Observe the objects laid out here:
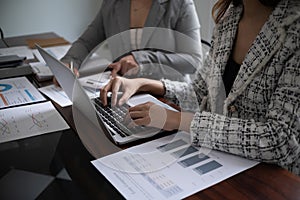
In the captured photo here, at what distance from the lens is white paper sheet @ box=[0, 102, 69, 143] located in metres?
0.99

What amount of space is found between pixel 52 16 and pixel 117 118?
2624 mm

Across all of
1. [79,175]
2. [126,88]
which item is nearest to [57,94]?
[126,88]

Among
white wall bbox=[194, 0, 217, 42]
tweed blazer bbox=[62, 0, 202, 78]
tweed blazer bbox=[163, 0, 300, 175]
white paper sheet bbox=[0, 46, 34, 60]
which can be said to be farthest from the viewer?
white wall bbox=[194, 0, 217, 42]

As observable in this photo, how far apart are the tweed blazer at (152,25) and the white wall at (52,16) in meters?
1.52

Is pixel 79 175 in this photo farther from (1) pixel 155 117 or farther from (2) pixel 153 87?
(2) pixel 153 87

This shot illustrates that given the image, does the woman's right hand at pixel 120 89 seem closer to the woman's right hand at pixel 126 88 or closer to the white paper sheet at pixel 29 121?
the woman's right hand at pixel 126 88

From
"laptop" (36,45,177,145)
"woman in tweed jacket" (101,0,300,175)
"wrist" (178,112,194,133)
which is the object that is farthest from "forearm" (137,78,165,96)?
"wrist" (178,112,194,133)

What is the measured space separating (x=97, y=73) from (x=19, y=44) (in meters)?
0.76

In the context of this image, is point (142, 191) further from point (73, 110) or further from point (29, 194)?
point (73, 110)

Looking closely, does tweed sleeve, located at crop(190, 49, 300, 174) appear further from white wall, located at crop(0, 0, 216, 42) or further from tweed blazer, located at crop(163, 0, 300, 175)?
white wall, located at crop(0, 0, 216, 42)

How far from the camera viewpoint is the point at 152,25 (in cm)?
169

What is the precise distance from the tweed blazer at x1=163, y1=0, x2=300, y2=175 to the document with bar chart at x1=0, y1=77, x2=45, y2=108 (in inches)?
24.7

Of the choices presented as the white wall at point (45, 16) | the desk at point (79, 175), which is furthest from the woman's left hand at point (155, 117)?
the white wall at point (45, 16)

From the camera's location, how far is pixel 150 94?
48.8 inches
